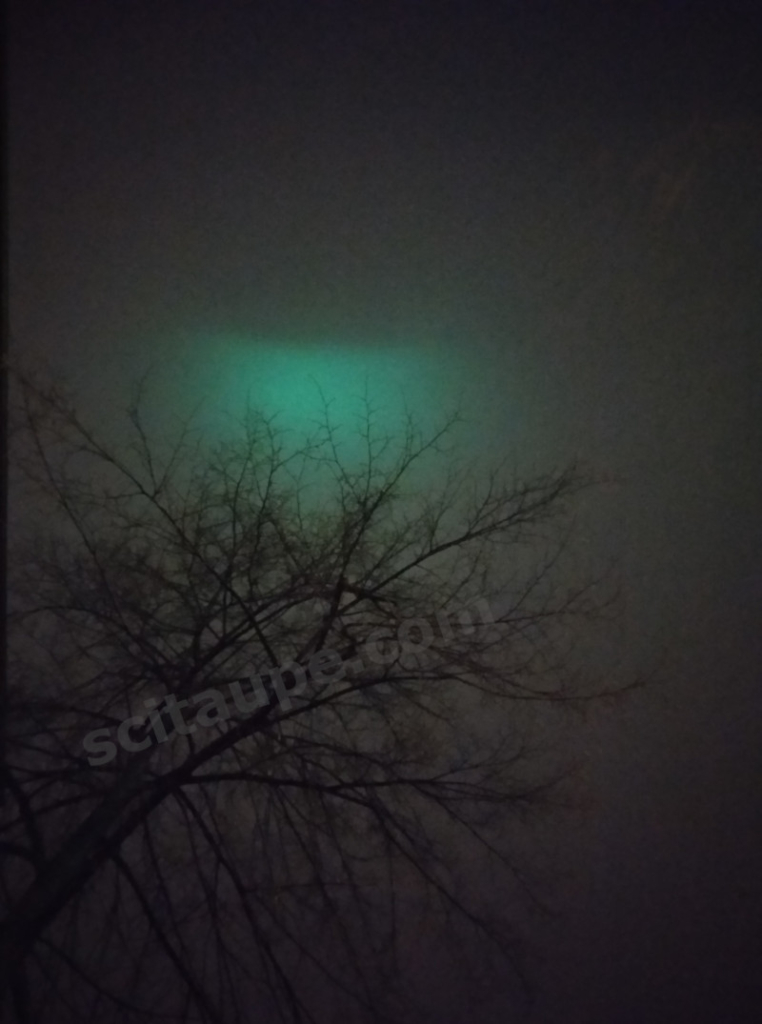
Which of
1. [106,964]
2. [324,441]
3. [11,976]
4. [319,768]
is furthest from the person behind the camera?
[324,441]

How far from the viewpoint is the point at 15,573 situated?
459cm

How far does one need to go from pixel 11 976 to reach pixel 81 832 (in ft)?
2.24

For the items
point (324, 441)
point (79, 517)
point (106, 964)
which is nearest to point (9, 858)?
point (106, 964)

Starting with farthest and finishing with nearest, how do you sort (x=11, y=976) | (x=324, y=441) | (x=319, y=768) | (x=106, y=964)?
(x=324, y=441), (x=106, y=964), (x=319, y=768), (x=11, y=976)

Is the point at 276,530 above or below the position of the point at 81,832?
above

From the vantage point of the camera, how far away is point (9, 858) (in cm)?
448

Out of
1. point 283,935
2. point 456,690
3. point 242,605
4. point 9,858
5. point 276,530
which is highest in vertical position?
point 276,530

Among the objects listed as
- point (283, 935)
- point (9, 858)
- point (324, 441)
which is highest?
point (324, 441)

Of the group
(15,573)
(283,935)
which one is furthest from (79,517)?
(283,935)

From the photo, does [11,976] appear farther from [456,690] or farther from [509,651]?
[509,651]

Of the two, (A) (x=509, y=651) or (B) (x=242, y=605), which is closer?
(B) (x=242, y=605)

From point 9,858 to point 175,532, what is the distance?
6.28ft

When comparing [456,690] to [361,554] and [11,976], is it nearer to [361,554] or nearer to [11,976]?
[361,554]

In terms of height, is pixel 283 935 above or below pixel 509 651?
below
